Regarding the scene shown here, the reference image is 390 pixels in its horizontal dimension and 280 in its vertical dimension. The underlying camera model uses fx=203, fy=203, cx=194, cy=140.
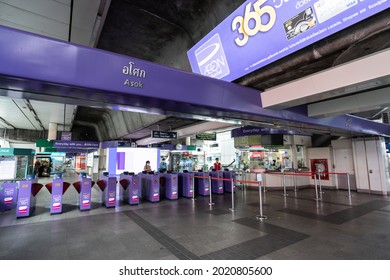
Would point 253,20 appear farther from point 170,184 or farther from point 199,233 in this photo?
point 170,184

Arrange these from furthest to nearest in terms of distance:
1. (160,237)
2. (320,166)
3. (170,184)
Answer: (320,166) < (170,184) < (160,237)

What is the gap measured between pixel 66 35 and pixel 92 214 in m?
4.82

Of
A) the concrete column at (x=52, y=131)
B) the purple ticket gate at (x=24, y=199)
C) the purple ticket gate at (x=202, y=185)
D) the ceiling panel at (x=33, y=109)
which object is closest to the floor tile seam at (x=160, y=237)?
the purple ticket gate at (x=24, y=199)

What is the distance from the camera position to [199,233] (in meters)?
4.27

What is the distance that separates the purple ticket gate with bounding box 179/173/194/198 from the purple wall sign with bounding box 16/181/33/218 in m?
5.23

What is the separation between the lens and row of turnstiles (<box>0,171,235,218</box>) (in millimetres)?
6016

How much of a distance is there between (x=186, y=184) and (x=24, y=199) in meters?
5.34

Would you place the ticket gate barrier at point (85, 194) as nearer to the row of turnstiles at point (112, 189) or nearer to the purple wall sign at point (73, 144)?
the row of turnstiles at point (112, 189)

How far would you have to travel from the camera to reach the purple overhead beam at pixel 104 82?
8.20 feet

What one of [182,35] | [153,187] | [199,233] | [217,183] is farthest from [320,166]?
[182,35]

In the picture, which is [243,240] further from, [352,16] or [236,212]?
[352,16]

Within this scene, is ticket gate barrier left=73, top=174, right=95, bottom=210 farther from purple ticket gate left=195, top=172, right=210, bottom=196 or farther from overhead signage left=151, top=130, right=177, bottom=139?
purple ticket gate left=195, top=172, right=210, bottom=196

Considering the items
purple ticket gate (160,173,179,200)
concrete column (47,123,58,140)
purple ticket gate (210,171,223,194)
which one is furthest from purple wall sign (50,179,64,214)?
concrete column (47,123,58,140)

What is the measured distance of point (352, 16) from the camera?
8.85 ft
